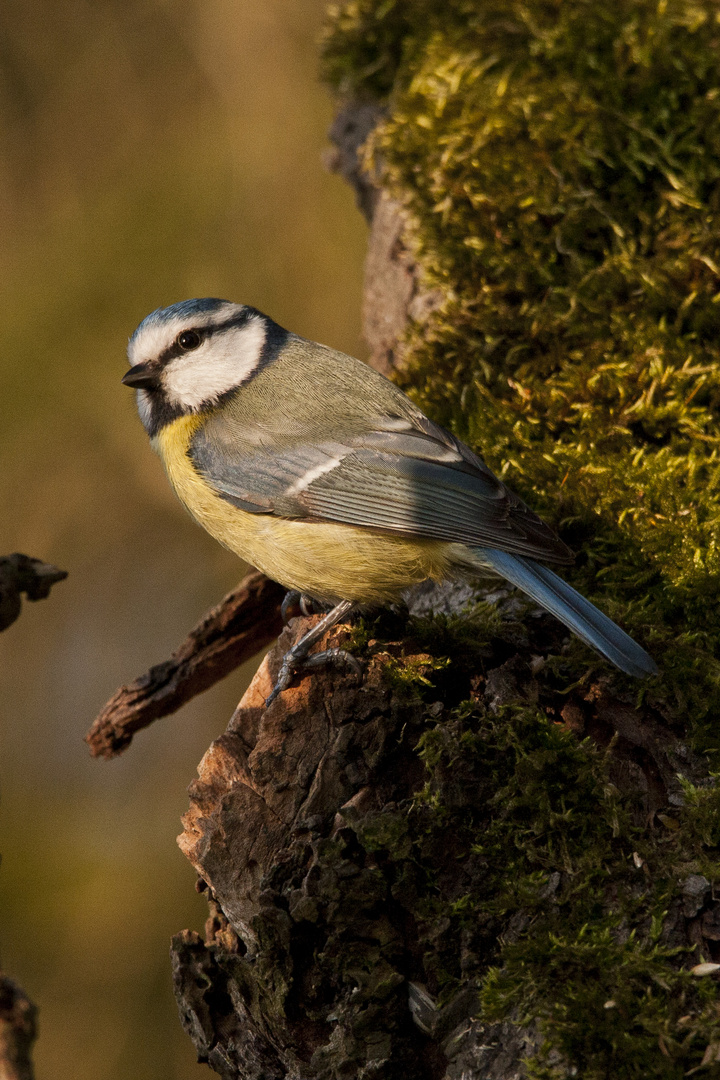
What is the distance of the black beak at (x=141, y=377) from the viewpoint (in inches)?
80.7

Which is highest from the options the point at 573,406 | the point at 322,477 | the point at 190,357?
the point at 190,357

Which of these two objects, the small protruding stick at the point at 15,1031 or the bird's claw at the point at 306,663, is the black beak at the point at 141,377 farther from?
the small protruding stick at the point at 15,1031

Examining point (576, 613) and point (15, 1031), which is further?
point (576, 613)

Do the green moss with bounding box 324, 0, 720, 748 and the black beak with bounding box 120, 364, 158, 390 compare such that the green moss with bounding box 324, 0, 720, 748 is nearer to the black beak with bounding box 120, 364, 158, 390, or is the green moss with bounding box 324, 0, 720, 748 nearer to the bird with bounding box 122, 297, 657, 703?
the bird with bounding box 122, 297, 657, 703

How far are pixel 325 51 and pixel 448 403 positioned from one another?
1527mm

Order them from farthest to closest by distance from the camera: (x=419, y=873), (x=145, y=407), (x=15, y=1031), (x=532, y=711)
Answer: (x=145, y=407) < (x=532, y=711) < (x=419, y=873) < (x=15, y=1031)

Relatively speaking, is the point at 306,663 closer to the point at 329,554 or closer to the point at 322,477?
the point at 329,554

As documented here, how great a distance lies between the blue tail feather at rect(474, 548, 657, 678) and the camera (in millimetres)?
1438

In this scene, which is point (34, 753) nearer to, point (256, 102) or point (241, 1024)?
point (241, 1024)

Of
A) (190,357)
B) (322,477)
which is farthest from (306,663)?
(190,357)

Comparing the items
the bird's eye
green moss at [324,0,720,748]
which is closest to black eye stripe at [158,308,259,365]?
the bird's eye

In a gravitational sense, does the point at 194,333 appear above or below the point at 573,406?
above

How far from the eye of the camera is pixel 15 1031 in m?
1.06

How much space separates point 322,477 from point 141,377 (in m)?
0.54
